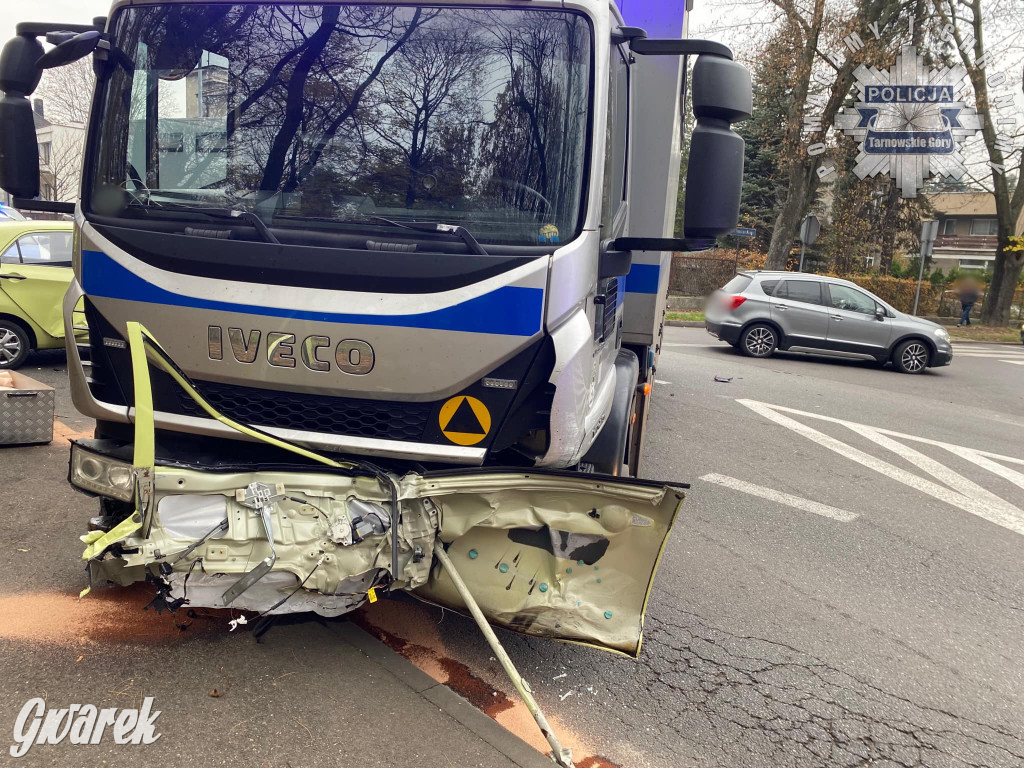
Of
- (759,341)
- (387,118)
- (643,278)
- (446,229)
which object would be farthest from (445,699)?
(759,341)

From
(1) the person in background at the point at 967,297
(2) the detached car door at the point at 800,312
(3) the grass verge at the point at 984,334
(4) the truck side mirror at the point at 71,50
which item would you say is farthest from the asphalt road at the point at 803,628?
(1) the person in background at the point at 967,297

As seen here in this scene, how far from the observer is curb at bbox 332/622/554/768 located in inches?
111

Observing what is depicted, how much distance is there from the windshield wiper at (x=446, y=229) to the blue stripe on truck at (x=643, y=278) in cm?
213

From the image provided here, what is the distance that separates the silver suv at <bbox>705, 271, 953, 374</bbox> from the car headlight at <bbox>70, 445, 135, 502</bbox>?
1298cm

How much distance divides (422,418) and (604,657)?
1.48m

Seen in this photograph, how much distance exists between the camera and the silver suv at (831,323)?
47.5 ft

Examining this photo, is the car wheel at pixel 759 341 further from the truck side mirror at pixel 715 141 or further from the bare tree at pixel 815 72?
the truck side mirror at pixel 715 141

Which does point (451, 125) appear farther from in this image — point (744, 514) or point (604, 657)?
point (744, 514)

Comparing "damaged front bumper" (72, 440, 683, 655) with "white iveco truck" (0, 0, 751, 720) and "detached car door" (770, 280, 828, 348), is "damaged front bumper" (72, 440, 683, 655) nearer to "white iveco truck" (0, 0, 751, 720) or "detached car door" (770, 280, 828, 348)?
"white iveco truck" (0, 0, 751, 720)

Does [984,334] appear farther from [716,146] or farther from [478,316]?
[478,316]

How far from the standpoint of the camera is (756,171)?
3541 centimetres

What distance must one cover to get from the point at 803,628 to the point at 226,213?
3430 millimetres

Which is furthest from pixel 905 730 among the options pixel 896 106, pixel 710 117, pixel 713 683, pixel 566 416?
pixel 896 106

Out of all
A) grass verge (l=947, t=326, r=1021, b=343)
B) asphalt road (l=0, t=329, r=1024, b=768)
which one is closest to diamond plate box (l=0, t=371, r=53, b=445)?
asphalt road (l=0, t=329, r=1024, b=768)
